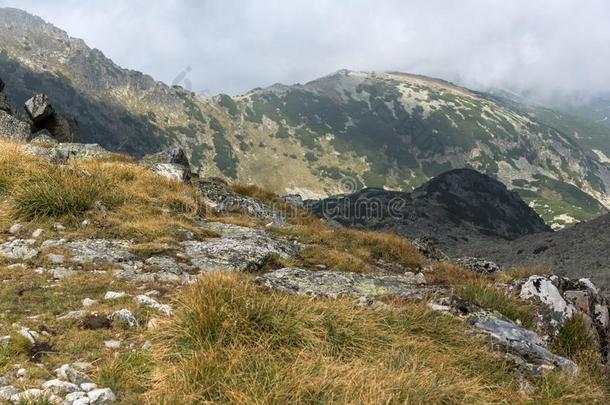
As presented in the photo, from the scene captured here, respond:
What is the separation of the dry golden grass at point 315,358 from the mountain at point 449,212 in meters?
104

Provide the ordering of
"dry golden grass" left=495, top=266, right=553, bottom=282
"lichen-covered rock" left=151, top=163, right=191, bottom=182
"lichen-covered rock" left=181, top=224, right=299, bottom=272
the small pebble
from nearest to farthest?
the small pebble < "lichen-covered rock" left=181, top=224, right=299, bottom=272 < "dry golden grass" left=495, top=266, right=553, bottom=282 < "lichen-covered rock" left=151, top=163, right=191, bottom=182

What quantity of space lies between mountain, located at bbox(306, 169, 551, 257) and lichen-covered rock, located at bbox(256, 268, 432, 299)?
9997 centimetres

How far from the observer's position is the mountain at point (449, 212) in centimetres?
12656

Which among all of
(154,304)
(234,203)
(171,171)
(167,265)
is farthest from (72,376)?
(234,203)

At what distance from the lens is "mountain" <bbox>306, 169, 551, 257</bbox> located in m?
127

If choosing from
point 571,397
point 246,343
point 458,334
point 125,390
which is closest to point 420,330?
point 458,334

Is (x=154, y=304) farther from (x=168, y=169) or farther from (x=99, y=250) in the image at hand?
(x=168, y=169)

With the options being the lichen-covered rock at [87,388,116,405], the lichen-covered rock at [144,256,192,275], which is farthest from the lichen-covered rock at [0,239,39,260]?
the lichen-covered rock at [87,388,116,405]

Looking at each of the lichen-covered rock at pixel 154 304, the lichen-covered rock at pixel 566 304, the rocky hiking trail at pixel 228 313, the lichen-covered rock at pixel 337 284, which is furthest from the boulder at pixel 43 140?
the lichen-covered rock at pixel 566 304

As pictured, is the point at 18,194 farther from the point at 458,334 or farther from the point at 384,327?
the point at 458,334

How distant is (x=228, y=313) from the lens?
5934mm

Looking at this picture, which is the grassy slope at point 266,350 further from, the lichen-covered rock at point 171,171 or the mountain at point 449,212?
the mountain at point 449,212

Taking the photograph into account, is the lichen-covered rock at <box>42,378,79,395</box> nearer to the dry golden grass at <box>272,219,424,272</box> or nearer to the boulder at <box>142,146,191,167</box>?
the dry golden grass at <box>272,219,424,272</box>

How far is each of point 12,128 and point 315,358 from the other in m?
25.9
